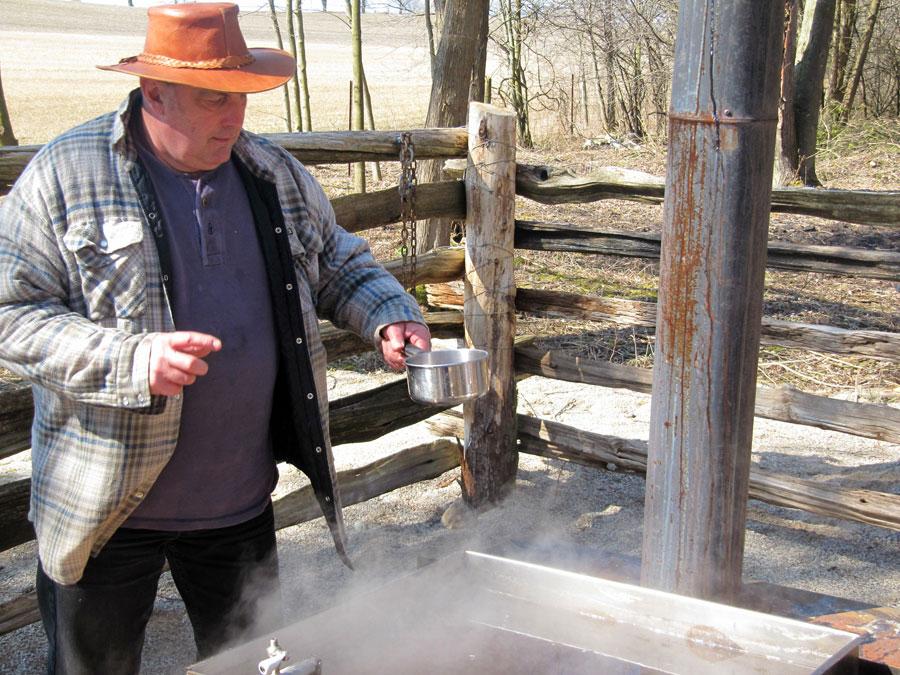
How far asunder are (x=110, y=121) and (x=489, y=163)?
215 centimetres

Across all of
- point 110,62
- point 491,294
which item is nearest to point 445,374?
point 491,294

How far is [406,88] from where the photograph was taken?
122ft

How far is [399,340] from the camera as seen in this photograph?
2.41 metres

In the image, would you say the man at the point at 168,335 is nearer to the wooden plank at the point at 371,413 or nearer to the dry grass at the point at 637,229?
the wooden plank at the point at 371,413

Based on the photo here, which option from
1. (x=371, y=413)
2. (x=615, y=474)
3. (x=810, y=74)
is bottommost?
(x=615, y=474)

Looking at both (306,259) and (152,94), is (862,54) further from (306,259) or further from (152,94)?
(152,94)

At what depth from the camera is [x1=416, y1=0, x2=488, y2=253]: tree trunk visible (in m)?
6.49

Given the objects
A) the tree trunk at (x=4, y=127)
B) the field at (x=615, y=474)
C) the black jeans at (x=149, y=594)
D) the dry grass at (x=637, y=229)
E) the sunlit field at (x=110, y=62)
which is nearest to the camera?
the black jeans at (x=149, y=594)

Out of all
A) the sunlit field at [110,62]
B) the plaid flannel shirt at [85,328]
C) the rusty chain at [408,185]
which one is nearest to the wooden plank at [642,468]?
the rusty chain at [408,185]

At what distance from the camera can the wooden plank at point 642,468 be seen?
3674mm

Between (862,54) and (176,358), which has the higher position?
(862,54)

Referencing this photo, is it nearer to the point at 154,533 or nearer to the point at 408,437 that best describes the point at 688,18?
the point at 154,533

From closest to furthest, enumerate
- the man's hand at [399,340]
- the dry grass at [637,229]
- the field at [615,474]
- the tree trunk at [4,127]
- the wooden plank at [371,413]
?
the man's hand at [399,340], the field at [615,474], the wooden plank at [371,413], the dry grass at [637,229], the tree trunk at [4,127]

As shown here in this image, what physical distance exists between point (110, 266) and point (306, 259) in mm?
513
